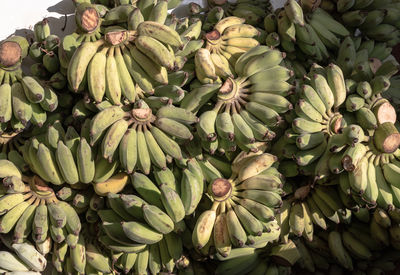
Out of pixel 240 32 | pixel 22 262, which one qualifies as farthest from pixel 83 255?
pixel 240 32

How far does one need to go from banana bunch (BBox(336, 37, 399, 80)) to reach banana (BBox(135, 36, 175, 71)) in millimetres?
920

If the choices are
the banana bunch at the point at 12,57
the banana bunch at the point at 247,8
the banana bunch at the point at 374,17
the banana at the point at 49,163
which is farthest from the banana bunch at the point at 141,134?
the banana bunch at the point at 374,17

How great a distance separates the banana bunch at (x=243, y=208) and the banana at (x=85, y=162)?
52 cm

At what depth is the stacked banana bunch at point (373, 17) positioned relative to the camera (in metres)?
2.73

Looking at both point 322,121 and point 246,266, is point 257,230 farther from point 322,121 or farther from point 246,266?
point 322,121

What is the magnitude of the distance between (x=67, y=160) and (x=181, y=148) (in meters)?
0.52

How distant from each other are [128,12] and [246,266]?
4.54ft

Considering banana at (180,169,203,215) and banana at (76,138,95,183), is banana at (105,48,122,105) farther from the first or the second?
banana at (180,169,203,215)

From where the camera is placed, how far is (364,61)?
8.64 feet

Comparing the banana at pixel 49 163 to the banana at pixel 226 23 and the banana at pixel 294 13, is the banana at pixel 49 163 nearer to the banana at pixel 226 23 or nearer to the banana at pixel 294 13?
the banana at pixel 226 23

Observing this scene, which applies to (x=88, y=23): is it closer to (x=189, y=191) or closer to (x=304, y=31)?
(x=189, y=191)

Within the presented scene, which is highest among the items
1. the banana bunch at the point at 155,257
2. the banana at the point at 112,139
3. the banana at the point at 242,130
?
the banana at the point at 112,139

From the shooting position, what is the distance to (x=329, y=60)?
8.94 ft

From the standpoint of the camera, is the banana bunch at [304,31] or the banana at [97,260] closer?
the banana at [97,260]
